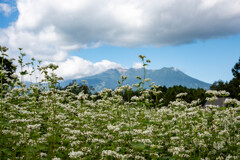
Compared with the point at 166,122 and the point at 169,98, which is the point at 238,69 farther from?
the point at 166,122

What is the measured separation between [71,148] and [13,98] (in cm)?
569

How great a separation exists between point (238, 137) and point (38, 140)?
7476 millimetres

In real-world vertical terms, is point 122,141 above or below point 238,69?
below

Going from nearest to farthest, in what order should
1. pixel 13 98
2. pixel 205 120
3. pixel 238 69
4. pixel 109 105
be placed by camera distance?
pixel 205 120 → pixel 13 98 → pixel 109 105 → pixel 238 69

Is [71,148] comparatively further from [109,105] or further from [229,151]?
[229,151]

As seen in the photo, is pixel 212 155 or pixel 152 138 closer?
pixel 212 155

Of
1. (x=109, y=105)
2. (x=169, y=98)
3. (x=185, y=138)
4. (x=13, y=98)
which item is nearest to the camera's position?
(x=185, y=138)

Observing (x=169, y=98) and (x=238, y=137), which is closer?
(x=238, y=137)

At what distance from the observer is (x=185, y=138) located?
7.47m

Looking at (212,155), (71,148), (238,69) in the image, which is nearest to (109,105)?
(71,148)

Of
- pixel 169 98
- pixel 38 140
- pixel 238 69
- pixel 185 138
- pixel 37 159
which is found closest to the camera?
pixel 37 159

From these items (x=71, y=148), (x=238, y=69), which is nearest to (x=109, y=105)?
(x=71, y=148)

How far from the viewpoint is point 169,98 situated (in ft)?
198

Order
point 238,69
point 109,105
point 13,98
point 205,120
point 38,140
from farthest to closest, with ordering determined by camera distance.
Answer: point 238,69, point 109,105, point 13,98, point 205,120, point 38,140
